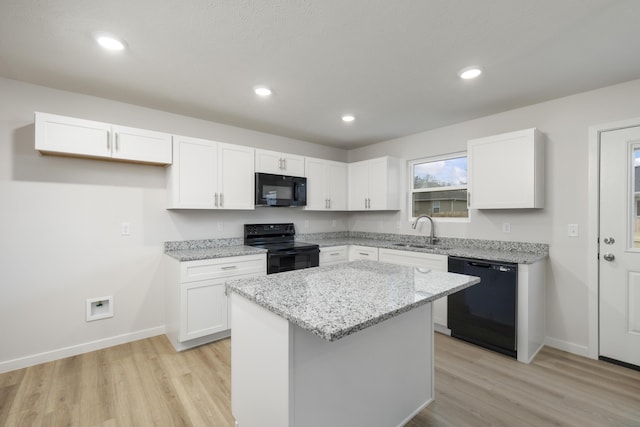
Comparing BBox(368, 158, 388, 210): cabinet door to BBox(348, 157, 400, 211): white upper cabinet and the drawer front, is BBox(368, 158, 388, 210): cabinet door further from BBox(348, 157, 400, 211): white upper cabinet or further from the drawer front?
the drawer front

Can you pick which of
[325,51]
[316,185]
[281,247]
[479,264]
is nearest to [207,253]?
[281,247]

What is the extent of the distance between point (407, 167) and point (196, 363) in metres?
3.44

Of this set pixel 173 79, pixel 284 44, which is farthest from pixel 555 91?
pixel 173 79

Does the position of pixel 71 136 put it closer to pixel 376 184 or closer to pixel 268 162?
pixel 268 162

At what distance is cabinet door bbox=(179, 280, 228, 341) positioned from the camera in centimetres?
271

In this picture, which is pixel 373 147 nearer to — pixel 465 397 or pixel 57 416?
pixel 465 397

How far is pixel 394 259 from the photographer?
3.49 meters

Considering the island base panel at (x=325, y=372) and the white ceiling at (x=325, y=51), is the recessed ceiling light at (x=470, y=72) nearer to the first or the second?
A: the white ceiling at (x=325, y=51)

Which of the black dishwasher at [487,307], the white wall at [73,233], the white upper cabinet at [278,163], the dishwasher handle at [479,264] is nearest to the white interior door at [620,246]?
the black dishwasher at [487,307]

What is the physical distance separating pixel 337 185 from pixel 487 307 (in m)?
2.49

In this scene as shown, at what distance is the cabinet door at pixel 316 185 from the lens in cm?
406

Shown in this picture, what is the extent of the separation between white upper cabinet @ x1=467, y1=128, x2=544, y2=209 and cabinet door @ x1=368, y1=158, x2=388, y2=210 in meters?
1.17

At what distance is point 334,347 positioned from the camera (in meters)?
1.36

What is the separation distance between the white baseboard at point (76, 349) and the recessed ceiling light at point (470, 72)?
12.2ft
